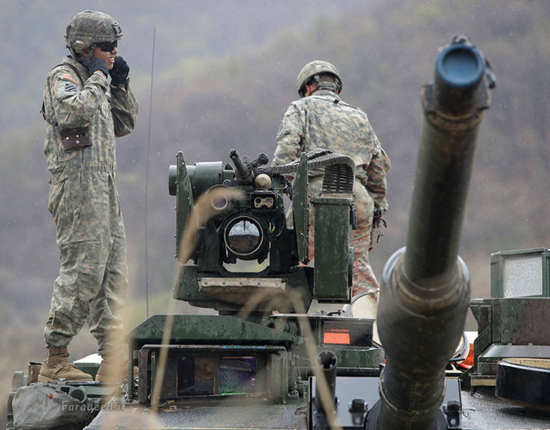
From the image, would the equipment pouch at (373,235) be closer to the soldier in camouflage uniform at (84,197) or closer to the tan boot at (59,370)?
the soldier in camouflage uniform at (84,197)

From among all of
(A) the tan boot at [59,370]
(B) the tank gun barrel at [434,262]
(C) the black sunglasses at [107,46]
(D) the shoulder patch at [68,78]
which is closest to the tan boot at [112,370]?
(A) the tan boot at [59,370]

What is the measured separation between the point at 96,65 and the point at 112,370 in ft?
6.58

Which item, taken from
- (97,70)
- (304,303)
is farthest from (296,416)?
(97,70)

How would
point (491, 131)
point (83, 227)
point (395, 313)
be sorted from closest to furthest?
point (395, 313)
point (83, 227)
point (491, 131)

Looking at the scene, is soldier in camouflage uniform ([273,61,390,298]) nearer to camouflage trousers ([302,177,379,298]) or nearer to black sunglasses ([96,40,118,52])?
camouflage trousers ([302,177,379,298])

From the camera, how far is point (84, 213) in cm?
592

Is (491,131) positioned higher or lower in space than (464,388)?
higher

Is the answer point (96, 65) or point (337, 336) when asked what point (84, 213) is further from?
point (337, 336)

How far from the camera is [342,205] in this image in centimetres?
501

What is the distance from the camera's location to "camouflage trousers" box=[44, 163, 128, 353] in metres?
5.76

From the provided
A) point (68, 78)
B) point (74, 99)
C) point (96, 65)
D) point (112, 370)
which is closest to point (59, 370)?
point (112, 370)

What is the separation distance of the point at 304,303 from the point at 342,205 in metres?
0.59

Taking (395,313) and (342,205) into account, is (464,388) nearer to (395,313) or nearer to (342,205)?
(342,205)

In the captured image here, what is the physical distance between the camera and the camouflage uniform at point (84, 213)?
5.80 metres
